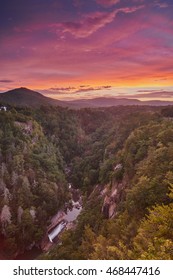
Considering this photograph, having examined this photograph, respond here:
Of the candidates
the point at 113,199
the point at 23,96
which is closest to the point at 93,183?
the point at 113,199

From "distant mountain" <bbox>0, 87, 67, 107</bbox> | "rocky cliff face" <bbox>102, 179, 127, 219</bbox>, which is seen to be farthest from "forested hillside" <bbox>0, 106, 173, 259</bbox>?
"distant mountain" <bbox>0, 87, 67, 107</bbox>

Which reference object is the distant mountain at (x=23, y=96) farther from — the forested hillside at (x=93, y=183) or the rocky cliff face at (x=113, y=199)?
the rocky cliff face at (x=113, y=199)

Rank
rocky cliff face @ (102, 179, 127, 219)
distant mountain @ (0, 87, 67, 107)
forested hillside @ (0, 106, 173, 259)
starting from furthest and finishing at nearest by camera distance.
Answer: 1. rocky cliff face @ (102, 179, 127, 219)
2. distant mountain @ (0, 87, 67, 107)
3. forested hillside @ (0, 106, 173, 259)

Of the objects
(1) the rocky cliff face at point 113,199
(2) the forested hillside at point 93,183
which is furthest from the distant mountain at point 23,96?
(1) the rocky cliff face at point 113,199

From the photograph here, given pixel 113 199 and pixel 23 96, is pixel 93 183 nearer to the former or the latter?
pixel 113 199

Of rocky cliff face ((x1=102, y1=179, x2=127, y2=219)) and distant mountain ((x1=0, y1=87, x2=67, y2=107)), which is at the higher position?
distant mountain ((x1=0, y1=87, x2=67, y2=107))

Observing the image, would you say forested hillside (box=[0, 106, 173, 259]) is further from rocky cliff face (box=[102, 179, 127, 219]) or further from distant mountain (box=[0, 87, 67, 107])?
distant mountain (box=[0, 87, 67, 107])

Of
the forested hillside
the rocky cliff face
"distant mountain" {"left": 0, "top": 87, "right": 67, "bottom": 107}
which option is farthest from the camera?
the rocky cliff face

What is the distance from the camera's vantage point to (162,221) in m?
3.95

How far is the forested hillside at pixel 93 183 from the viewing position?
18.3 feet

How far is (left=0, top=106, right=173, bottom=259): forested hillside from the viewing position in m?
5.57

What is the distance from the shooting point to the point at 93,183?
19.3 m

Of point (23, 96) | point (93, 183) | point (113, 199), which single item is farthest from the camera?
point (93, 183)

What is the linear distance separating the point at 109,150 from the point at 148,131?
19.7 feet
